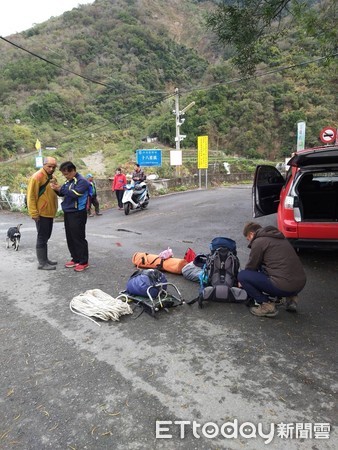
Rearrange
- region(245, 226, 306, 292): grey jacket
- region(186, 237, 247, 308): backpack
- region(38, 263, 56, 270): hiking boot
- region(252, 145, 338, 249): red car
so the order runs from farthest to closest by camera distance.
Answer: region(38, 263, 56, 270): hiking boot
region(252, 145, 338, 249): red car
region(186, 237, 247, 308): backpack
region(245, 226, 306, 292): grey jacket

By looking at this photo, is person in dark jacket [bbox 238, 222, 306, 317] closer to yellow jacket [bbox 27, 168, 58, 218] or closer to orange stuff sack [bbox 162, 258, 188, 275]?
orange stuff sack [bbox 162, 258, 188, 275]

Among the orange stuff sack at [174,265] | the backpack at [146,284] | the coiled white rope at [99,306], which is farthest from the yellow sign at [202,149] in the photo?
the coiled white rope at [99,306]

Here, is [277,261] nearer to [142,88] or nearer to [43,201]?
[43,201]

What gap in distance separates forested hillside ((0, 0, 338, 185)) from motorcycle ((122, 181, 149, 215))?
5845 mm

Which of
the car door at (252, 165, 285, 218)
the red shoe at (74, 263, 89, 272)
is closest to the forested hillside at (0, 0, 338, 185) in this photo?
the car door at (252, 165, 285, 218)

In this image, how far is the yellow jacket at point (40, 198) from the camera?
4.96 m

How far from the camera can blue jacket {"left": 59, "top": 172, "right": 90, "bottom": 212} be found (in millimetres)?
4922

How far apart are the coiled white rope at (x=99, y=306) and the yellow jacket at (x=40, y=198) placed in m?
1.76

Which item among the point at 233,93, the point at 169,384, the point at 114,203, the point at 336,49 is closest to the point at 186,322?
the point at 169,384

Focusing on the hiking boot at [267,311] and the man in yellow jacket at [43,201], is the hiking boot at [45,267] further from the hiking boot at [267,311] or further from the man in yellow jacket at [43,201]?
the hiking boot at [267,311]

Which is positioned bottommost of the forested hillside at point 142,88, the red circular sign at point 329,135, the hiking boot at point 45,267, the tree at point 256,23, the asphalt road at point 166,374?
the asphalt road at point 166,374

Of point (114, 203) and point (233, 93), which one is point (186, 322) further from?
point (233, 93)

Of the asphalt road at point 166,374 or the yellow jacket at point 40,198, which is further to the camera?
the yellow jacket at point 40,198

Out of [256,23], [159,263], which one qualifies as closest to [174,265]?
[159,263]
